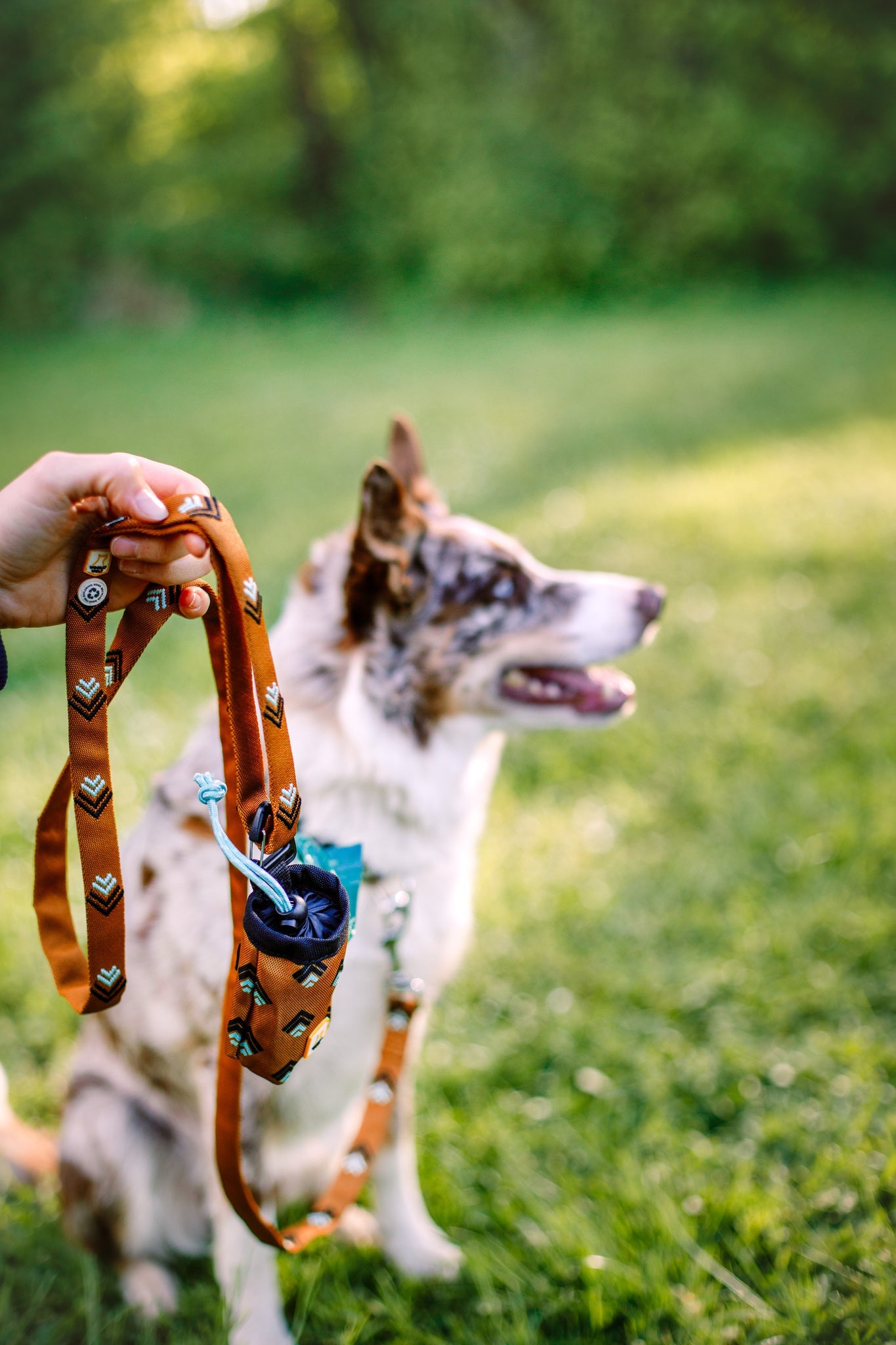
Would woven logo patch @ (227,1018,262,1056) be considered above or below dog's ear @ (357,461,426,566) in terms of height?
below

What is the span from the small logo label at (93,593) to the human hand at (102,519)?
0.03 metres

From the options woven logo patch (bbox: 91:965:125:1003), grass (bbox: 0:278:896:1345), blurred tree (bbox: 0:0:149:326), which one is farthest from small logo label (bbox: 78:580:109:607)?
blurred tree (bbox: 0:0:149:326)

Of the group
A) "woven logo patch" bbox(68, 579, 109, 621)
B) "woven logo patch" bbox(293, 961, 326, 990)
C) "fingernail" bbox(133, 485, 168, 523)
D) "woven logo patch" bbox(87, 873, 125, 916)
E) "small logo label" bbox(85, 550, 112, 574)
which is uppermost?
"fingernail" bbox(133, 485, 168, 523)

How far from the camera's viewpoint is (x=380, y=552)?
178cm

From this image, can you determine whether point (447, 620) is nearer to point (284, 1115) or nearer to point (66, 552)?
point (66, 552)

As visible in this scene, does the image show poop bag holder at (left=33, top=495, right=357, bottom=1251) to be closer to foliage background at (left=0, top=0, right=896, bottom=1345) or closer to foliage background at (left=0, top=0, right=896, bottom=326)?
foliage background at (left=0, top=0, right=896, bottom=1345)

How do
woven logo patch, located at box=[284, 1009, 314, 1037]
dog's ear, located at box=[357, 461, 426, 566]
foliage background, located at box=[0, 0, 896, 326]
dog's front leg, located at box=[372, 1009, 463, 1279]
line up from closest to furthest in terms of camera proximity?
woven logo patch, located at box=[284, 1009, 314, 1037] → dog's ear, located at box=[357, 461, 426, 566] → dog's front leg, located at box=[372, 1009, 463, 1279] → foliage background, located at box=[0, 0, 896, 326]

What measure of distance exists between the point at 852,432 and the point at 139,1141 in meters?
8.01

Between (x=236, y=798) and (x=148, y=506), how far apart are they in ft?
1.35

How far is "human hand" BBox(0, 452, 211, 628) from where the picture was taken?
3.77 ft

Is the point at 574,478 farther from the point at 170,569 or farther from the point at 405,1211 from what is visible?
the point at 170,569

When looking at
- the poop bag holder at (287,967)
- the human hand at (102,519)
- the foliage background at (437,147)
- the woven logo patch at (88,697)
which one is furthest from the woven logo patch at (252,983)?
the foliage background at (437,147)

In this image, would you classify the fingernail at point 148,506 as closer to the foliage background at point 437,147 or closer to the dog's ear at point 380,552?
the dog's ear at point 380,552

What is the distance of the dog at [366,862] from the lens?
1.76 metres
